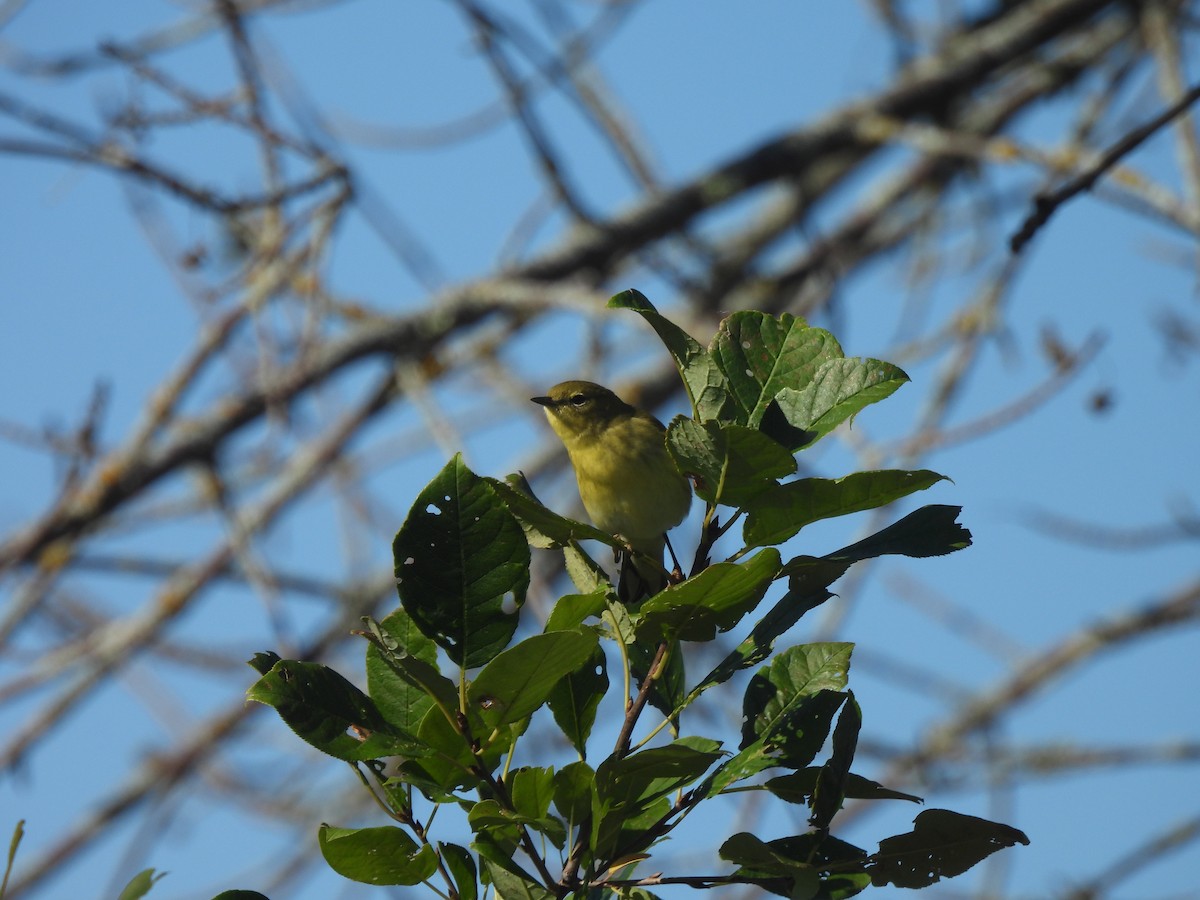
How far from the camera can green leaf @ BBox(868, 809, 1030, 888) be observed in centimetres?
170

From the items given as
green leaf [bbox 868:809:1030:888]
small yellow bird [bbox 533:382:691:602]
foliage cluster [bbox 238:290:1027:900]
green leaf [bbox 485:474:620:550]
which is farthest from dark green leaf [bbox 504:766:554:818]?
small yellow bird [bbox 533:382:691:602]

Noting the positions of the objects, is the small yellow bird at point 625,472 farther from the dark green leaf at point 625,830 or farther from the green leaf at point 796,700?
the dark green leaf at point 625,830

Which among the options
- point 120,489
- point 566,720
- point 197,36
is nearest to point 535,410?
point 120,489

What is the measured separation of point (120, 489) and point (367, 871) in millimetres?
4177

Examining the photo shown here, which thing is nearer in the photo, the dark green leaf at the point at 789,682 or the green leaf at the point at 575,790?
the green leaf at the point at 575,790

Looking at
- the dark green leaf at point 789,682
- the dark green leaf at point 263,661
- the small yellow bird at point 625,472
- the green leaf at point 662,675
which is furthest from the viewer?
the small yellow bird at point 625,472

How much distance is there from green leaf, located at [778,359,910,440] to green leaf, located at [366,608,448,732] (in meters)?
0.59

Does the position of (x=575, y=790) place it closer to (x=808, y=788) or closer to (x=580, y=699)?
(x=580, y=699)

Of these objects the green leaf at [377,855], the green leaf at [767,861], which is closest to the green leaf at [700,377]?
the green leaf at [767,861]

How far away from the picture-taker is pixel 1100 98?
614 cm

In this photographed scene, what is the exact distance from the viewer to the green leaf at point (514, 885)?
5.23 ft

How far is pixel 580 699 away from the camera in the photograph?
182 centimetres

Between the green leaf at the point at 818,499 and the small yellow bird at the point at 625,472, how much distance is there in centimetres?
148

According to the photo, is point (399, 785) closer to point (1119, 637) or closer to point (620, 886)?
point (620, 886)
